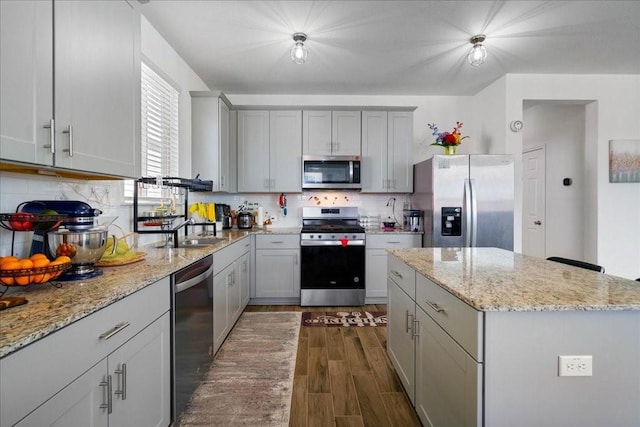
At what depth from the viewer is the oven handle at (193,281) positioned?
5.23 feet

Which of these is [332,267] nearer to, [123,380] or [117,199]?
[117,199]

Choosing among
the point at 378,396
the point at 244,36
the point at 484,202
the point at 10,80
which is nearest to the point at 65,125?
the point at 10,80

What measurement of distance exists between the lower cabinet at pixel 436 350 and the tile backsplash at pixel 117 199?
6.17ft

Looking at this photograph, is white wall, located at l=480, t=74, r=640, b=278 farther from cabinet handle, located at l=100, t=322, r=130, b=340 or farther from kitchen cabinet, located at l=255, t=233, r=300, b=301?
cabinet handle, located at l=100, t=322, r=130, b=340

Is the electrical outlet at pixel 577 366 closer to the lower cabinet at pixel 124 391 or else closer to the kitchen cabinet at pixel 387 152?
the lower cabinet at pixel 124 391

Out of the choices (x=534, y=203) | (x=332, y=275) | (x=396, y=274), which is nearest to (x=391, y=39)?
(x=396, y=274)

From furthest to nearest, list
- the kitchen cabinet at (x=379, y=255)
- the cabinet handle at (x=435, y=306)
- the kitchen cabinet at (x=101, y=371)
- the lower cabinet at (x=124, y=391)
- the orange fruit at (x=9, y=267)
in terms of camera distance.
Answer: the kitchen cabinet at (x=379, y=255), the cabinet handle at (x=435, y=306), the orange fruit at (x=9, y=267), the lower cabinet at (x=124, y=391), the kitchen cabinet at (x=101, y=371)

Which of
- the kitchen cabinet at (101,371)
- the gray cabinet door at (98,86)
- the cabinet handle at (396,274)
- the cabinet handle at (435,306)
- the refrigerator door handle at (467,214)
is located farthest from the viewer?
the refrigerator door handle at (467,214)

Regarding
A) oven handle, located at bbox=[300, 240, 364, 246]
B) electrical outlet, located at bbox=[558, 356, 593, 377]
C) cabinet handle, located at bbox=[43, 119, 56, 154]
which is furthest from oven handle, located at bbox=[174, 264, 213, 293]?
electrical outlet, located at bbox=[558, 356, 593, 377]

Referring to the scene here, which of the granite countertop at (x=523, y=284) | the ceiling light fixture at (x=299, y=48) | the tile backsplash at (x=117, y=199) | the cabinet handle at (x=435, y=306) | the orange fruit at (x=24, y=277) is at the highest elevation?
the ceiling light fixture at (x=299, y=48)

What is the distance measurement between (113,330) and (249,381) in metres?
1.27

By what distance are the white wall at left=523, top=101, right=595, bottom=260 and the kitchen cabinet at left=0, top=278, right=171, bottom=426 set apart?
4.46 meters

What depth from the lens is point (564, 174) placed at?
163 inches

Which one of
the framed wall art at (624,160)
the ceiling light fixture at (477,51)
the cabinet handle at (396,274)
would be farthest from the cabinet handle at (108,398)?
the framed wall art at (624,160)
